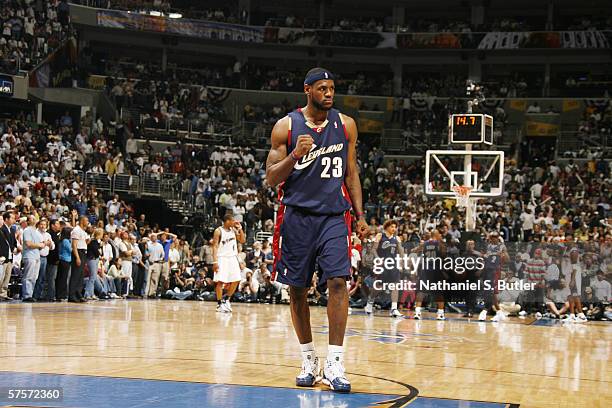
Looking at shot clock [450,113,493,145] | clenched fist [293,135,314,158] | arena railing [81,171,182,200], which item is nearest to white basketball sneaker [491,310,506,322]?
shot clock [450,113,493,145]

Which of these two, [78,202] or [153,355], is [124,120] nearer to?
[78,202]

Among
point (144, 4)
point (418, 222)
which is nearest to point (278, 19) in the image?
point (144, 4)

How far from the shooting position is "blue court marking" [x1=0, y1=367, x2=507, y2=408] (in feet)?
16.1

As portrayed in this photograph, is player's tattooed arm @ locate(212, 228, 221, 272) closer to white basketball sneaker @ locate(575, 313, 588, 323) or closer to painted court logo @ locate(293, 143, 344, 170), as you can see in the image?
white basketball sneaker @ locate(575, 313, 588, 323)

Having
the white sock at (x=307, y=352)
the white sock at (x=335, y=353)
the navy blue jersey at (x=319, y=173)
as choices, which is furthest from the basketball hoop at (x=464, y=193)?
the white sock at (x=335, y=353)

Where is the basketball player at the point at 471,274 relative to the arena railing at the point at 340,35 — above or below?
below

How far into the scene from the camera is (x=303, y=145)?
226 inches

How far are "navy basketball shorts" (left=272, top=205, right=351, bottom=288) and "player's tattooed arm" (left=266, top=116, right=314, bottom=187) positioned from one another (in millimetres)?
340

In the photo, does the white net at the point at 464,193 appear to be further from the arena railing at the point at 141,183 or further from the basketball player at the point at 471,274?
the arena railing at the point at 141,183

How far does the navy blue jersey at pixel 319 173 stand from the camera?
6.16 m

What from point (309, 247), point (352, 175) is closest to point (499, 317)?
point (352, 175)

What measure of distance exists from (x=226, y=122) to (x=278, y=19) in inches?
279

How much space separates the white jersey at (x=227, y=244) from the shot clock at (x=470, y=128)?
6.89 meters

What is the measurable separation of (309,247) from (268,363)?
158cm
